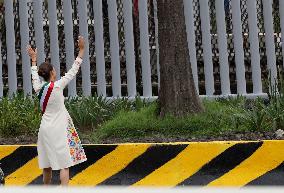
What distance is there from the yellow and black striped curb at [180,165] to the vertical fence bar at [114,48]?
2.22m

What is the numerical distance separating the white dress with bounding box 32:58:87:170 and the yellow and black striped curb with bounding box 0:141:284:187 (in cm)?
59

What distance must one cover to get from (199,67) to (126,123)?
6.77 ft

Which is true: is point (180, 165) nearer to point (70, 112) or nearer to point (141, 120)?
point (141, 120)

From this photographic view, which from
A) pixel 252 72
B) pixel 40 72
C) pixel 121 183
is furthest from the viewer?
pixel 252 72

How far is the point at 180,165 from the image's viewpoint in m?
5.90

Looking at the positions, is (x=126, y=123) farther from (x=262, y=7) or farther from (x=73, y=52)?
(x=262, y=7)

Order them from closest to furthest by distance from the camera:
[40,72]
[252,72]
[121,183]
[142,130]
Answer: [40,72]
[121,183]
[142,130]
[252,72]

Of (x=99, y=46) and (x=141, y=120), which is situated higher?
(x=99, y=46)

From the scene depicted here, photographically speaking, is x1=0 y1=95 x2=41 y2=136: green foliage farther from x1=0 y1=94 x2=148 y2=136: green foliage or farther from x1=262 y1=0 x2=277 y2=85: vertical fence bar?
x1=262 y1=0 x2=277 y2=85: vertical fence bar

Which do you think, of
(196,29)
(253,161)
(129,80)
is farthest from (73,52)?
(253,161)

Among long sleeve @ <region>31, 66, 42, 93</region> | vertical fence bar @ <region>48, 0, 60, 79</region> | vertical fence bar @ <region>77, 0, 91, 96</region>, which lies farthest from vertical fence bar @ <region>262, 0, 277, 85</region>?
long sleeve @ <region>31, 66, 42, 93</region>

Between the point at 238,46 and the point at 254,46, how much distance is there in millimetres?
189

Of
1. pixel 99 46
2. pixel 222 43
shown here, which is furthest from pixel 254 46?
pixel 99 46

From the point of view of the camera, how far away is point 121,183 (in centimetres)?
602
